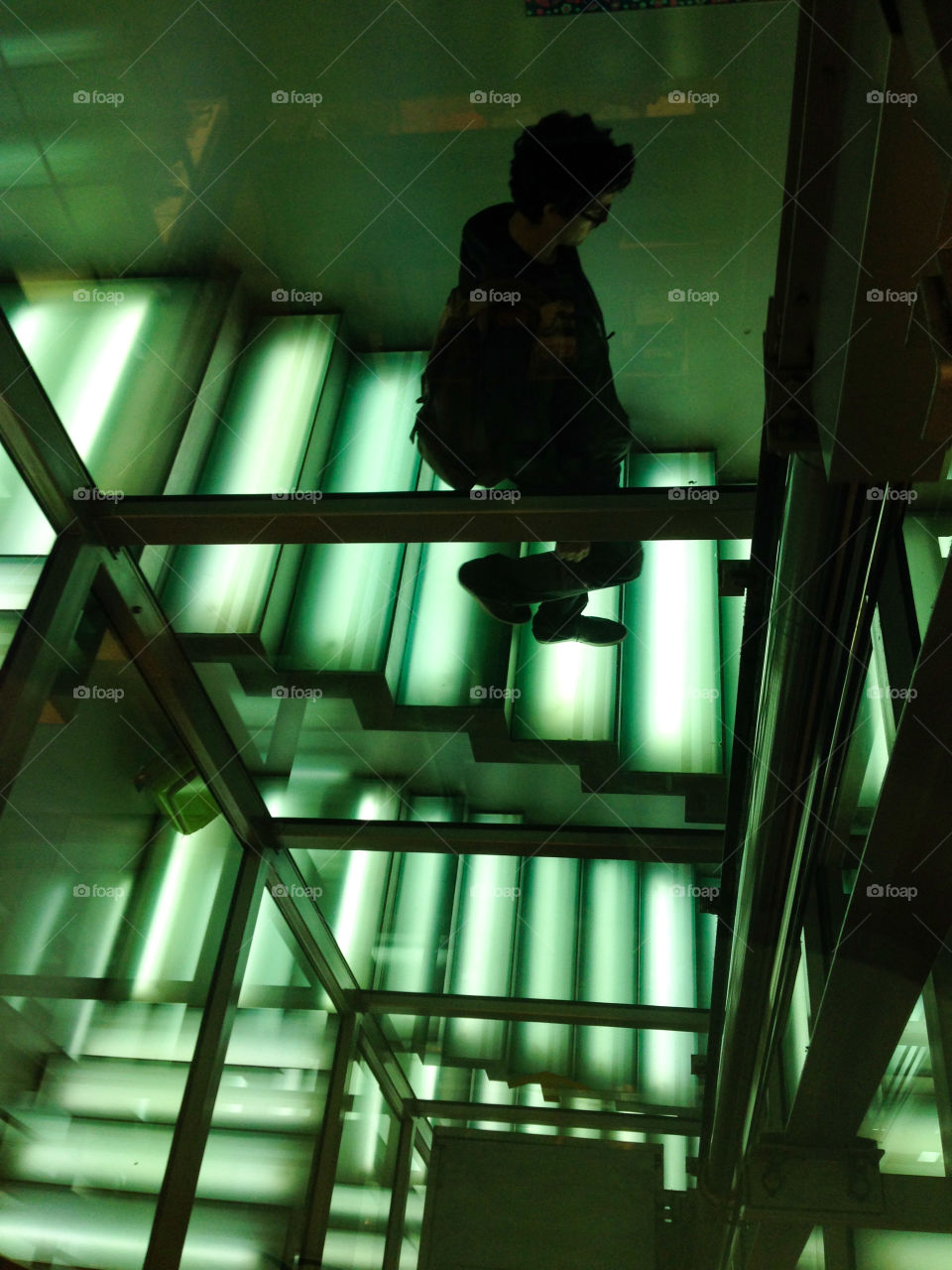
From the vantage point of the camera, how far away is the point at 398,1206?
5547mm

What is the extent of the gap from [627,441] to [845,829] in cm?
112

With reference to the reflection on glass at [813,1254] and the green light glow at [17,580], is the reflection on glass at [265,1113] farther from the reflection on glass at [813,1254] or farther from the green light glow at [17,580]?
the reflection on glass at [813,1254]

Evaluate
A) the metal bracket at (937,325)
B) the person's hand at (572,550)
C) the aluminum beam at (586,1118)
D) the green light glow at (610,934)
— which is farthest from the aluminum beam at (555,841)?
the metal bracket at (937,325)

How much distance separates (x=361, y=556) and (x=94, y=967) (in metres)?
1.62

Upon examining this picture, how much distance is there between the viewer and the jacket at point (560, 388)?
8.00 ft

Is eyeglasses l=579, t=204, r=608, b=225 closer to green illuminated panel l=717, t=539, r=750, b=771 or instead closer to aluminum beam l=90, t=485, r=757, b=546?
aluminum beam l=90, t=485, r=757, b=546

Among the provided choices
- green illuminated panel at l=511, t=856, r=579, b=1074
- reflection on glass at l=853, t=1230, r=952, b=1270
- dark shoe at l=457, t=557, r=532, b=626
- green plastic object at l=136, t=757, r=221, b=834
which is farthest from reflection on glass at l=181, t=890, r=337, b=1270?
reflection on glass at l=853, t=1230, r=952, b=1270

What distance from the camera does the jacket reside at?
8.00ft

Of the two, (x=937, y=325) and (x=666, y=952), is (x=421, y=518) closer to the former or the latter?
(x=937, y=325)

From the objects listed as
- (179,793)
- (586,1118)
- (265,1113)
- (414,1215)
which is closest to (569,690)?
(179,793)

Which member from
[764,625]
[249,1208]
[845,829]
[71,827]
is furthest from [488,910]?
[764,625]

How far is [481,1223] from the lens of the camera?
5.43 meters

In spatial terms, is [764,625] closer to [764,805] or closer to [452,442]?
[764,805]

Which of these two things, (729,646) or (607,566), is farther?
(729,646)
